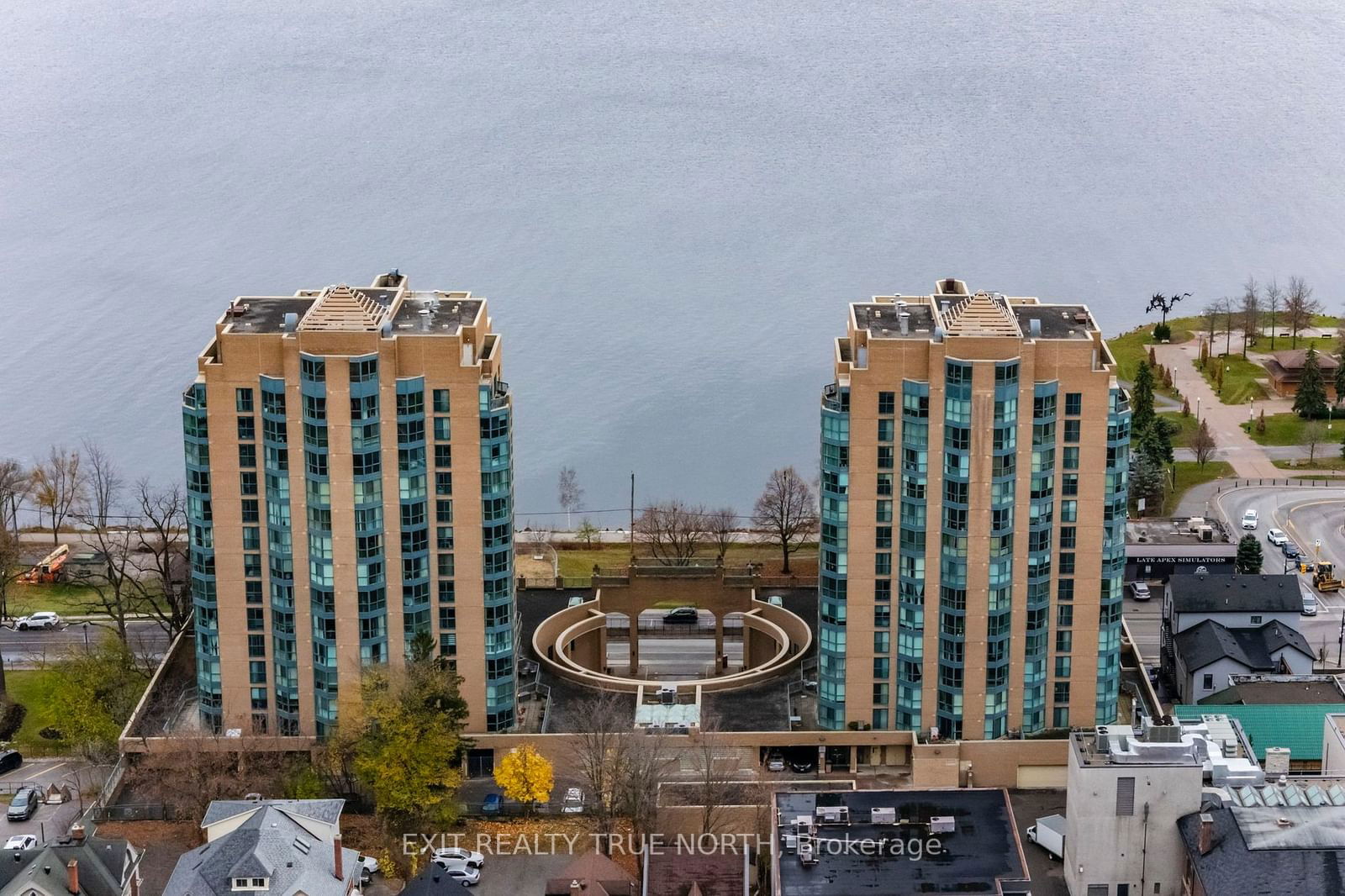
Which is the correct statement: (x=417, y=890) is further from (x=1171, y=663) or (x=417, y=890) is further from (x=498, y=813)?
(x=1171, y=663)

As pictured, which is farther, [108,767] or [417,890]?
[108,767]

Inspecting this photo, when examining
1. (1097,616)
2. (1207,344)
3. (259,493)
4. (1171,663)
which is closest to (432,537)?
(259,493)

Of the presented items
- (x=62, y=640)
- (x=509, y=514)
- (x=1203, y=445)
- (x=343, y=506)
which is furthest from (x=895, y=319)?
(x=1203, y=445)

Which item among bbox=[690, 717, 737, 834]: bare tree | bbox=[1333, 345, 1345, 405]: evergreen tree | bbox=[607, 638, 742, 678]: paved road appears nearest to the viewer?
bbox=[690, 717, 737, 834]: bare tree

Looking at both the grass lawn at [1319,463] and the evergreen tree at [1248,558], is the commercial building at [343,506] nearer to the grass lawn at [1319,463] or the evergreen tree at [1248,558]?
the evergreen tree at [1248,558]

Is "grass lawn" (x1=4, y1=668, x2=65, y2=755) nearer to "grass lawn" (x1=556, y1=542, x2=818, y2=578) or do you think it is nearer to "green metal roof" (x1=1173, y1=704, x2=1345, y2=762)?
"grass lawn" (x1=556, y1=542, x2=818, y2=578)

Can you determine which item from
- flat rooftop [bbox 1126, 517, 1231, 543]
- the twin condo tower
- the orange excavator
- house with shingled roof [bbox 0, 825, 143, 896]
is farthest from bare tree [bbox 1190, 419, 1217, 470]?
house with shingled roof [bbox 0, 825, 143, 896]
